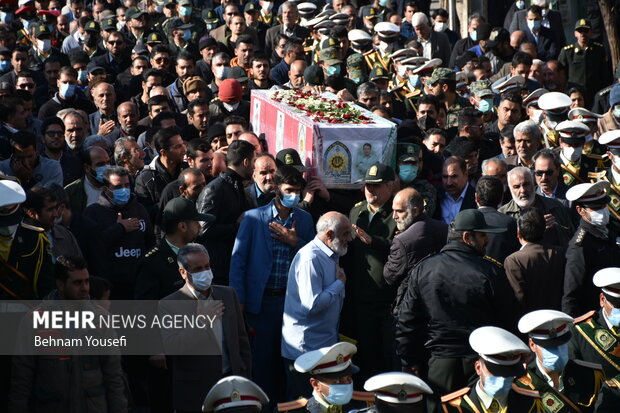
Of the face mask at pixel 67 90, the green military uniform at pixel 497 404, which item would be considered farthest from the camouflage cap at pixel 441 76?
the green military uniform at pixel 497 404

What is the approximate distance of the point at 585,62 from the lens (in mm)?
17031

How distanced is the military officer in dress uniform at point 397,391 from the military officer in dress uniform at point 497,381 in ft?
1.77

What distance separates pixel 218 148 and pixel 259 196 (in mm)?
1463

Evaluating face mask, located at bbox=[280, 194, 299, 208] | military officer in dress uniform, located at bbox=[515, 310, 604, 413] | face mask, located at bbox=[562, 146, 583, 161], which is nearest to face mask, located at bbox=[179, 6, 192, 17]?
face mask, located at bbox=[562, 146, 583, 161]

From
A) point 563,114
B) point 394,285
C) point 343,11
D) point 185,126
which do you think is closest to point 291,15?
point 343,11

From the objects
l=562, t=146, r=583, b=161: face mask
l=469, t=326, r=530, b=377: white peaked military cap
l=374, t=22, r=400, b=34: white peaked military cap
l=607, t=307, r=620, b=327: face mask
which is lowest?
l=607, t=307, r=620, b=327: face mask

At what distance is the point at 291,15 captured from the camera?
56.0ft

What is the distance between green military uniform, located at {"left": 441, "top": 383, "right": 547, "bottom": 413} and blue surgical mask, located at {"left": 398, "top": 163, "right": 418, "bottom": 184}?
363cm

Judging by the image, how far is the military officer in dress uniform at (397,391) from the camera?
659 centimetres

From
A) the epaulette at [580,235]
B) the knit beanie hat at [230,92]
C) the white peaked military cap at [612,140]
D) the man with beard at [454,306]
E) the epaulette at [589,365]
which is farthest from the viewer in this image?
the knit beanie hat at [230,92]

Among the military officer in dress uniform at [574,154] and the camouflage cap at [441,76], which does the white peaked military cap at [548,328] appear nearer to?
the military officer in dress uniform at [574,154]

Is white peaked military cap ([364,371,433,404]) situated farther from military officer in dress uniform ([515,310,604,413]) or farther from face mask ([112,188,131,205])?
face mask ([112,188,131,205])

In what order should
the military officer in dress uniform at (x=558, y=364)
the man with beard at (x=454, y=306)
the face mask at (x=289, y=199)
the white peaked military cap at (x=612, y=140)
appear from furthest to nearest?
the white peaked military cap at (x=612, y=140)
the face mask at (x=289, y=199)
the man with beard at (x=454, y=306)
the military officer in dress uniform at (x=558, y=364)

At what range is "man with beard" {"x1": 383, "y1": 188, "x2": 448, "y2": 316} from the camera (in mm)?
8945
